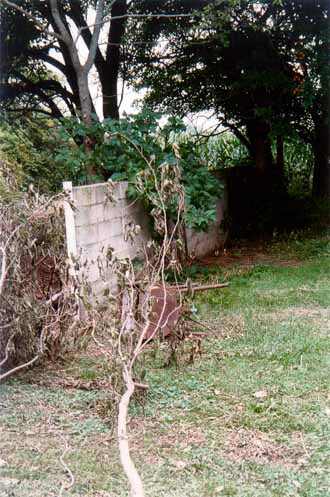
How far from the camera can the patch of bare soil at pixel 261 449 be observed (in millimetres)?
2465

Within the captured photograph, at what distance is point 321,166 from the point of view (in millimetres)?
9523

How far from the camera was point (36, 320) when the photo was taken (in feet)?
11.5

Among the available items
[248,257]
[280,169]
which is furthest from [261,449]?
[280,169]

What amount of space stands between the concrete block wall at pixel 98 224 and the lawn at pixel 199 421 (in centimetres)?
87

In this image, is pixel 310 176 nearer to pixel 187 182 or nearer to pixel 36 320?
pixel 187 182

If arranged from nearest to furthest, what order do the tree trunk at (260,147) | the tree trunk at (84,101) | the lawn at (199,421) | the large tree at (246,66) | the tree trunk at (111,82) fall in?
the lawn at (199,421), the tree trunk at (84,101), the large tree at (246,66), the tree trunk at (111,82), the tree trunk at (260,147)

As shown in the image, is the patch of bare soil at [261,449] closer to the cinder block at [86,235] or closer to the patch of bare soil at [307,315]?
the patch of bare soil at [307,315]

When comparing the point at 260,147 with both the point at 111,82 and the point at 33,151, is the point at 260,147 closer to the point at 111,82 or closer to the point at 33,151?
the point at 111,82

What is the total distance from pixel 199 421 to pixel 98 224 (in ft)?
8.02

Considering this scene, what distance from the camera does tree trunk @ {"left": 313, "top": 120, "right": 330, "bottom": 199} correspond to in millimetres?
9156

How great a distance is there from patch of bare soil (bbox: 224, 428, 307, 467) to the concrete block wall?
1.61 meters

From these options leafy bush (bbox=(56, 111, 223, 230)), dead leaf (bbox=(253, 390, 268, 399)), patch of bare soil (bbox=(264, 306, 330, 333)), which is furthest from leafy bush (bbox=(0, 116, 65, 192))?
dead leaf (bbox=(253, 390, 268, 399))

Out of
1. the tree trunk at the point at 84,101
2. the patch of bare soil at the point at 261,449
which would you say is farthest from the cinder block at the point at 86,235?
the patch of bare soil at the point at 261,449

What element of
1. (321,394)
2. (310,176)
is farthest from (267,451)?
(310,176)
